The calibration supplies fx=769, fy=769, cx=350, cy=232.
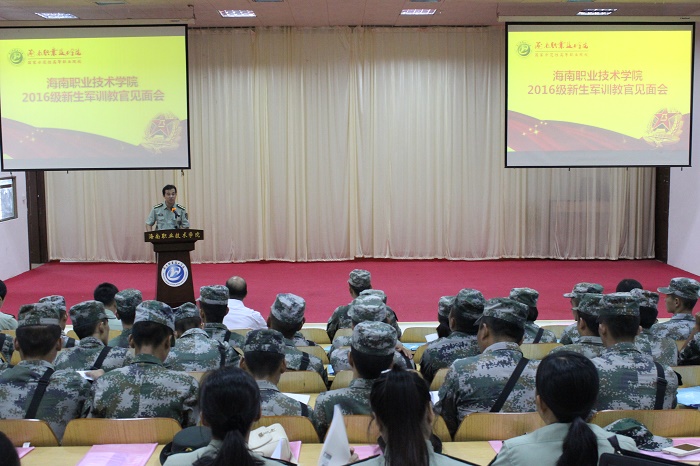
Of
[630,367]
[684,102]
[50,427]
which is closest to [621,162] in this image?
[684,102]

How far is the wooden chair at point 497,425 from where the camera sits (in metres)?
2.72

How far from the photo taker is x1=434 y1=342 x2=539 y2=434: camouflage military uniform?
296cm

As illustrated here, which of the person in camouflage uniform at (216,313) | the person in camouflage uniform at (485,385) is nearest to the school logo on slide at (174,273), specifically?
the person in camouflage uniform at (216,313)

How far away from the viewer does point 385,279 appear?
9.82 metres

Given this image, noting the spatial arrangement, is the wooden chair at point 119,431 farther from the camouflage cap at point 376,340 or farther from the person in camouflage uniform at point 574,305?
the person in camouflage uniform at point 574,305

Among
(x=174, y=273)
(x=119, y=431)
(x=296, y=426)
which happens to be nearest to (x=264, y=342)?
(x=296, y=426)

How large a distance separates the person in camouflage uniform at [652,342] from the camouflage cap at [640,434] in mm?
1075

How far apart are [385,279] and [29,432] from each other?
23.9 ft

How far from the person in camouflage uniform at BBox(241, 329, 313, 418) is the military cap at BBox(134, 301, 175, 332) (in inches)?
20.0

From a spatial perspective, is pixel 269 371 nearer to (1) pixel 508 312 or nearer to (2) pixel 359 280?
(1) pixel 508 312

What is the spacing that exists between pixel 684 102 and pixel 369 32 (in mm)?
4514

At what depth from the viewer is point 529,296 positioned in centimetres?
466

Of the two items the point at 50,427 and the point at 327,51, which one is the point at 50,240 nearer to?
the point at 327,51

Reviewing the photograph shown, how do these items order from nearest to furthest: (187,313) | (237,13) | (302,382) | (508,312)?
(508,312) < (302,382) < (187,313) < (237,13)
